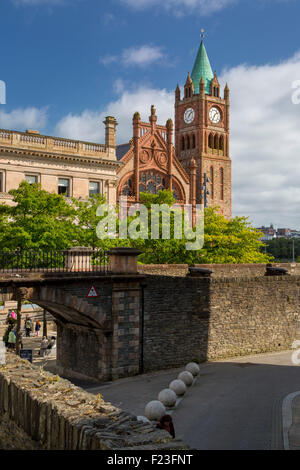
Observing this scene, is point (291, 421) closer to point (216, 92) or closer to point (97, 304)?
point (97, 304)

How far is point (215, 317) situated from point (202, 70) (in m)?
71.9

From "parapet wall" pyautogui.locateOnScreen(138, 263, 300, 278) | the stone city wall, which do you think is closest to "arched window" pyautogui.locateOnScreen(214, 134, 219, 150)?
"parapet wall" pyautogui.locateOnScreen(138, 263, 300, 278)

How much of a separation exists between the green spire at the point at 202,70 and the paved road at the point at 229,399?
70.4 m

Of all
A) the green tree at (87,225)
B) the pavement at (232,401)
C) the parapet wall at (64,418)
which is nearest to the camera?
the parapet wall at (64,418)

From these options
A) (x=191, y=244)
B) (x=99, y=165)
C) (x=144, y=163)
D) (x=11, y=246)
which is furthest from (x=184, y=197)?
(x=11, y=246)

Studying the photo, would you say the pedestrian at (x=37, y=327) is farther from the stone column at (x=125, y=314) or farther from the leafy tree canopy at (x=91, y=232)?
the stone column at (x=125, y=314)

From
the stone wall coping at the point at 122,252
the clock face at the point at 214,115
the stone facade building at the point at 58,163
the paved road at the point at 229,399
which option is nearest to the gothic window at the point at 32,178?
the stone facade building at the point at 58,163

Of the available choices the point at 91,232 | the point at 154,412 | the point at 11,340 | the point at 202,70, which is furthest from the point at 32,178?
the point at 202,70

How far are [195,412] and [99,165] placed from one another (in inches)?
1359

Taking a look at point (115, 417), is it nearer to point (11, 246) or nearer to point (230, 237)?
point (11, 246)

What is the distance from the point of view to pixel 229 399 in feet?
56.3

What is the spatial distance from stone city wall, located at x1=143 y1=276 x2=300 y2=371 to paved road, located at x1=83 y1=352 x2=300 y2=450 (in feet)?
2.94

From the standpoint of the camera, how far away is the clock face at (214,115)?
8775 centimetres
